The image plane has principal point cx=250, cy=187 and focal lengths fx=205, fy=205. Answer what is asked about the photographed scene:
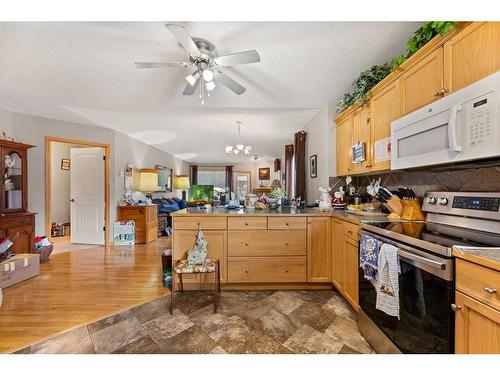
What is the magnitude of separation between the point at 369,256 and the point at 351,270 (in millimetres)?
479

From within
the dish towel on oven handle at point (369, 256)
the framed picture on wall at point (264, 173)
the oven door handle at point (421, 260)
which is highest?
the framed picture on wall at point (264, 173)

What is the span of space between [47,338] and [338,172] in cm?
314

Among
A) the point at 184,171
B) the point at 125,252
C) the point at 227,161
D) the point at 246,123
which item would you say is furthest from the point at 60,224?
the point at 227,161

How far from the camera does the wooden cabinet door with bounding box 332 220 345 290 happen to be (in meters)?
1.94

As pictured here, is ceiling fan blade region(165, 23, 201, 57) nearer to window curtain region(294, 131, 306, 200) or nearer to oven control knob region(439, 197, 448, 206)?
oven control knob region(439, 197, 448, 206)

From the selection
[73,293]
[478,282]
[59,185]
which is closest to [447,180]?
[478,282]

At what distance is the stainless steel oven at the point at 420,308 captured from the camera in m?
0.90

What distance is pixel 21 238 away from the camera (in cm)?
279

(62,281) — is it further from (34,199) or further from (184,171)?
(184,171)

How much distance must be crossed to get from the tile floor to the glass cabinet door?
240 cm

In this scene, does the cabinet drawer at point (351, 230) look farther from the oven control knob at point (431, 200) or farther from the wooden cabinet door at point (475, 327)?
the wooden cabinet door at point (475, 327)

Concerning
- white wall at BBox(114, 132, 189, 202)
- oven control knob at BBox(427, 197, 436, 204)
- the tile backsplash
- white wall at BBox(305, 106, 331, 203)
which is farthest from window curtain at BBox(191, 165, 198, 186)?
oven control knob at BBox(427, 197, 436, 204)

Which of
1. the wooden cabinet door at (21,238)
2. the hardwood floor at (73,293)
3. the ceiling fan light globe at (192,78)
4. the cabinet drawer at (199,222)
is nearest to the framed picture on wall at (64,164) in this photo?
the hardwood floor at (73,293)

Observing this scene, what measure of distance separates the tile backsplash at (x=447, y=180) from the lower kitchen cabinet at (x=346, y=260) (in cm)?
67
